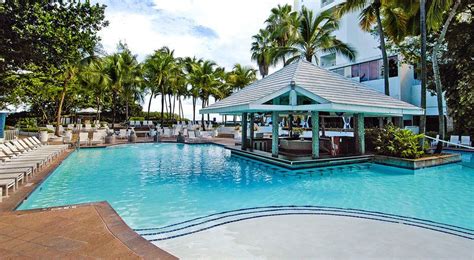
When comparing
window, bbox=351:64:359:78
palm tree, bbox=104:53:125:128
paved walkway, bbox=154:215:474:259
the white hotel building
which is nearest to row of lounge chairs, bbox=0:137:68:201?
paved walkway, bbox=154:215:474:259

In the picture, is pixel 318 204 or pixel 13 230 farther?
pixel 318 204

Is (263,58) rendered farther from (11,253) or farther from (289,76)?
(11,253)

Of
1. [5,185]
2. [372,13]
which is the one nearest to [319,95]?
[5,185]

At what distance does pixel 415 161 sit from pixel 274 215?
29.1 ft

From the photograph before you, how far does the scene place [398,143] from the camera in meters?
12.5

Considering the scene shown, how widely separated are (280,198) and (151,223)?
362 centimetres

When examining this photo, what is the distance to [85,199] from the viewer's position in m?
7.39

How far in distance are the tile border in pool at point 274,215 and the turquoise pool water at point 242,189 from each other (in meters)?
0.34

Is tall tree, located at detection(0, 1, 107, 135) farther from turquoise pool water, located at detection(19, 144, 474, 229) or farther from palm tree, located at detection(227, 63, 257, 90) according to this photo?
palm tree, located at detection(227, 63, 257, 90)

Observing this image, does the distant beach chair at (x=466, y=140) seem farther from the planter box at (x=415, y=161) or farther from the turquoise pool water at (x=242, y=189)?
the turquoise pool water at (x=242, y=189)

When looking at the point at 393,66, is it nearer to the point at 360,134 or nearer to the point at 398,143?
the point at 360,134

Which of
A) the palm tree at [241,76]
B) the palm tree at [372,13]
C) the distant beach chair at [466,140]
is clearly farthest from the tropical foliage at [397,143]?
the palm tree at [241,76]

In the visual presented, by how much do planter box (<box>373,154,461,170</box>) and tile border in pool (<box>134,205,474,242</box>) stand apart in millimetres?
6749

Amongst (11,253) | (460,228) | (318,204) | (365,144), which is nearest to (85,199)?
(11,253)
